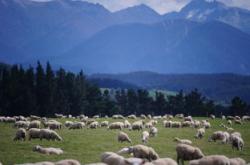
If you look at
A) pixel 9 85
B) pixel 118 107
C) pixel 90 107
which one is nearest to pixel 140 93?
pixel 118 107

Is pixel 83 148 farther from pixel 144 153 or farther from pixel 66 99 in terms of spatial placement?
pixel 66 99

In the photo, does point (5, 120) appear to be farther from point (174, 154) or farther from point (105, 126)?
point (174, 154)

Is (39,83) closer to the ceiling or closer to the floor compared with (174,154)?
closer to the ceiling

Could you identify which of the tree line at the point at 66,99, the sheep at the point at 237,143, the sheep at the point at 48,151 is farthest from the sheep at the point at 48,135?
the tree line at the point at 66,99

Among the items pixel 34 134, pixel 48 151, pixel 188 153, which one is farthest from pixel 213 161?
pixel 34 134

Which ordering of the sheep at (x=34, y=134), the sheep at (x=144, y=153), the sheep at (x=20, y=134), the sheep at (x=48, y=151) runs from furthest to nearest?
the sheep at (x=34, y=134)
the sheep at (x=20, y=134)
the sheep at (x=48, y=151)
the sheep at (x=144, y=153)

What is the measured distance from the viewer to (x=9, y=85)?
97312 mm

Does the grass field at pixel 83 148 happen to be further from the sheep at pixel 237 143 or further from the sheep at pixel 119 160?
the sheep at pixel 119 160

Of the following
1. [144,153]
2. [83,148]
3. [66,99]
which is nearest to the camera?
[144,153]

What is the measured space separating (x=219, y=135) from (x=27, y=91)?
212 feet

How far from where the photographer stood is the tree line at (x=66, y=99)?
96750 millimetres

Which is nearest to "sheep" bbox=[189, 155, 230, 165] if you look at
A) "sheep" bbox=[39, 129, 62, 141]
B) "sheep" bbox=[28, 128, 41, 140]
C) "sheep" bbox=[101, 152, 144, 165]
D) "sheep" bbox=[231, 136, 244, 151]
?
"sheep" bbox=[101, 152, 144, 165]

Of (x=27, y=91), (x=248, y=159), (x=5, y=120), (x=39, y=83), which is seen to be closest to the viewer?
(x=248, y=159)

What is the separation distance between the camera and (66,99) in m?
112
